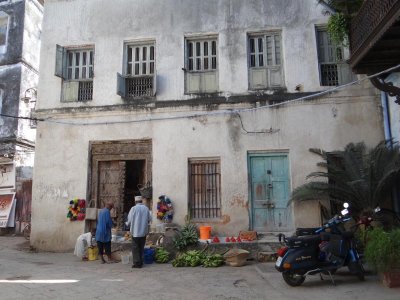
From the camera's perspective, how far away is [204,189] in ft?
37.7

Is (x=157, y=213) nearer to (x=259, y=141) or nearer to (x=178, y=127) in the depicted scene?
(x=178, y=127)

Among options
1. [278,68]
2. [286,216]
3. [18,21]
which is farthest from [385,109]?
[18,21]

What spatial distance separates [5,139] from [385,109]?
52.9 feet

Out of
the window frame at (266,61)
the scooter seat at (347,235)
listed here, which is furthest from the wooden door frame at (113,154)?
the scooter seat at (347,235)

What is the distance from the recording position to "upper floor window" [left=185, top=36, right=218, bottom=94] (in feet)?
38.8

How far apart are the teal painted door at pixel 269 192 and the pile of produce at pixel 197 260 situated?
2.28 metres

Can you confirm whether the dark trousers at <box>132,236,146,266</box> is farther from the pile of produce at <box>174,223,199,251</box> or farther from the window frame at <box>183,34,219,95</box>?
the window frame at <box>183,34,219,95</box>

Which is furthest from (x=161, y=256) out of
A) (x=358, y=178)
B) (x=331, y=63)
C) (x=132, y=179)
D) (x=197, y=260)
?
(x=331, y=63)

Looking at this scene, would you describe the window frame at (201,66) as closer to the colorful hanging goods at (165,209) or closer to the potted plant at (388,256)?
the colorful hanging goods at (165,209)

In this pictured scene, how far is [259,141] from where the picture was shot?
11242 millimetres

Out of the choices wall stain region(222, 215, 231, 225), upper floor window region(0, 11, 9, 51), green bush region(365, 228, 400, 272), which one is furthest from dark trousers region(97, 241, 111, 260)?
upper floor window region(0, 11, 9, 51)

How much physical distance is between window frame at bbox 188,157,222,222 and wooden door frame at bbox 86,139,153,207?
1.31 meters

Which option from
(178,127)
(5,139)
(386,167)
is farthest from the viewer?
(5,139)

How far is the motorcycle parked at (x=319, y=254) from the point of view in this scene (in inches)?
254
